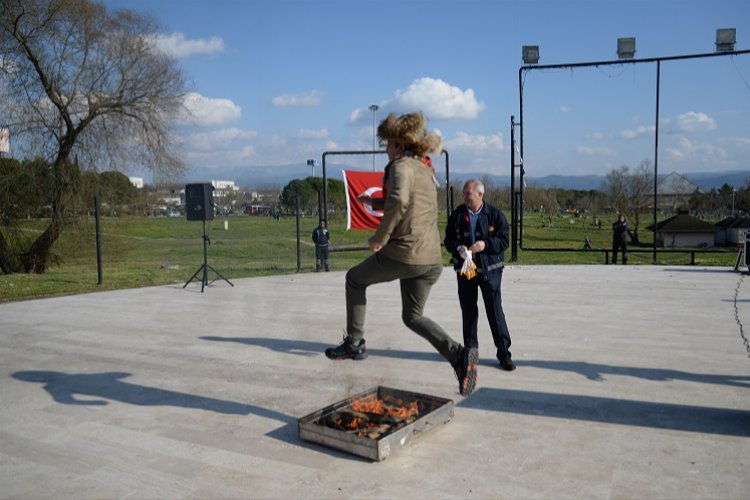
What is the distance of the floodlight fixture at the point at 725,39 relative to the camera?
14.3 meters

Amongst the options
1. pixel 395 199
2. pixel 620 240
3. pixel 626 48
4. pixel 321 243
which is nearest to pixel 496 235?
pixel 395 199

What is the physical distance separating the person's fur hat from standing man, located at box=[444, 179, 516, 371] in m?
1.08

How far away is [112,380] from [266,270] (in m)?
10.6

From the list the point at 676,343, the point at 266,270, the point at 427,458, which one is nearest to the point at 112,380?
the point at 427,458

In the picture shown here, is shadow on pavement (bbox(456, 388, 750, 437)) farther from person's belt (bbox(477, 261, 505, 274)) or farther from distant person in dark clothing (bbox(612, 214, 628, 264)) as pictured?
distant person in dark clothing (bbox(612, 214, 628, 264))

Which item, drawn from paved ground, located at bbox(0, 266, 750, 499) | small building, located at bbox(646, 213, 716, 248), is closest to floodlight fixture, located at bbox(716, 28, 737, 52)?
paved ground, located at bbox(0, 266, 750, 499)

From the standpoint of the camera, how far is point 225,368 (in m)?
5.68

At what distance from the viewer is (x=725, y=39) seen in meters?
14.4

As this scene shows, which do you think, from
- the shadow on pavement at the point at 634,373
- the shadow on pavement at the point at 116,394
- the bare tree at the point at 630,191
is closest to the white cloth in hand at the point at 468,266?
the shadow on pavement at the point at 634,373

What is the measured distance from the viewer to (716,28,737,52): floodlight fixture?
14320mm

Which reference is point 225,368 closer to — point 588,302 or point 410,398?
point 410,398

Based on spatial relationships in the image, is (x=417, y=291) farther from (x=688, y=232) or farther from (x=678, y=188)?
(x=678, y=188)

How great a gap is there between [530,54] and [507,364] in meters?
12.5

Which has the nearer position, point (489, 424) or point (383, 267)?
point (489, 424)
